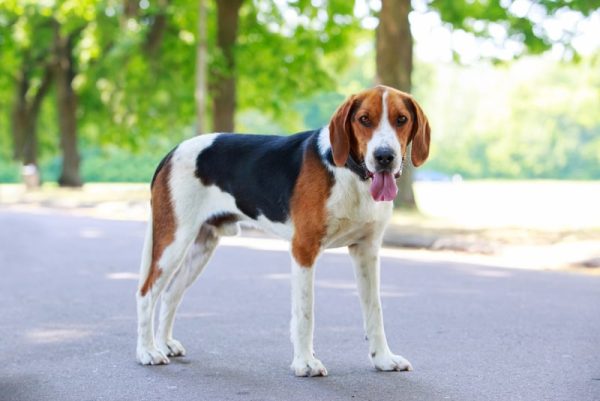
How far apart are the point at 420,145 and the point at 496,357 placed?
162 cm

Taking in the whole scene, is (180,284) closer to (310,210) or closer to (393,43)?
(310,210)

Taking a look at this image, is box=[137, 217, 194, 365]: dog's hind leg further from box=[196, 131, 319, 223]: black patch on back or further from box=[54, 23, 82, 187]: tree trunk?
box=[54, 23, 82, 187]: tree trunk

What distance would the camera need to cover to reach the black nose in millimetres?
5387

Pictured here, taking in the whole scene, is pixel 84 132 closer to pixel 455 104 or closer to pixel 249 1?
pixel 249 1

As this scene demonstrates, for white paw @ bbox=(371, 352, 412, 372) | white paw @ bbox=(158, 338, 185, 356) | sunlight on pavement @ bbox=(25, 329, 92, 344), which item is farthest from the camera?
sunlight on pavement @ bbox=(25, 329, 92, 344)

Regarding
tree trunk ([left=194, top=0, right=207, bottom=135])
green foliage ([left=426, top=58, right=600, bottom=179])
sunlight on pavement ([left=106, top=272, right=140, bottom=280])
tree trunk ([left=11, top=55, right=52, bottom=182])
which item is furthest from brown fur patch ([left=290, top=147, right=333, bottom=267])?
green foliage ([left=426, top=58, right=600, bottom=179])

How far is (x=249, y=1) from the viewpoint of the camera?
32.0 m

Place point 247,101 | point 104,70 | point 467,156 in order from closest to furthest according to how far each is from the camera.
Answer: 1. point 104,70
2. point 247,101
3. point 467,156

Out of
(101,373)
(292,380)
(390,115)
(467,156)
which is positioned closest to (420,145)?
(390,115)

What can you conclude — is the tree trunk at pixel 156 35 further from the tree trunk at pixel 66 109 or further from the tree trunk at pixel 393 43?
the tree trunk at pixel 393 43

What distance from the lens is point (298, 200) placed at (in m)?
5.89

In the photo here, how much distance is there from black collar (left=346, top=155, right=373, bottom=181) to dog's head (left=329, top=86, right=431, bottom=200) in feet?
0.08

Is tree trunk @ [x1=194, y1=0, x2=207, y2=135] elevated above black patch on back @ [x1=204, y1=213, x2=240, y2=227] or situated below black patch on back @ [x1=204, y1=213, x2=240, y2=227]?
below

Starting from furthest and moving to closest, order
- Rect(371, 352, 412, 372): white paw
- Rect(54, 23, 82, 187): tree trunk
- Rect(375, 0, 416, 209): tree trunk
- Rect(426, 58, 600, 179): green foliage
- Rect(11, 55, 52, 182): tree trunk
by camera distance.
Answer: Rect(426, 58, 600, 179): green foliage → Rect(11, 55, 52, 182): tree trunk → Rect(54, 23, 82, 187): tree trunk → Rect(375, 0, 416, 209): tree trunk → Rect(371, 352, 412, 372): white paw
